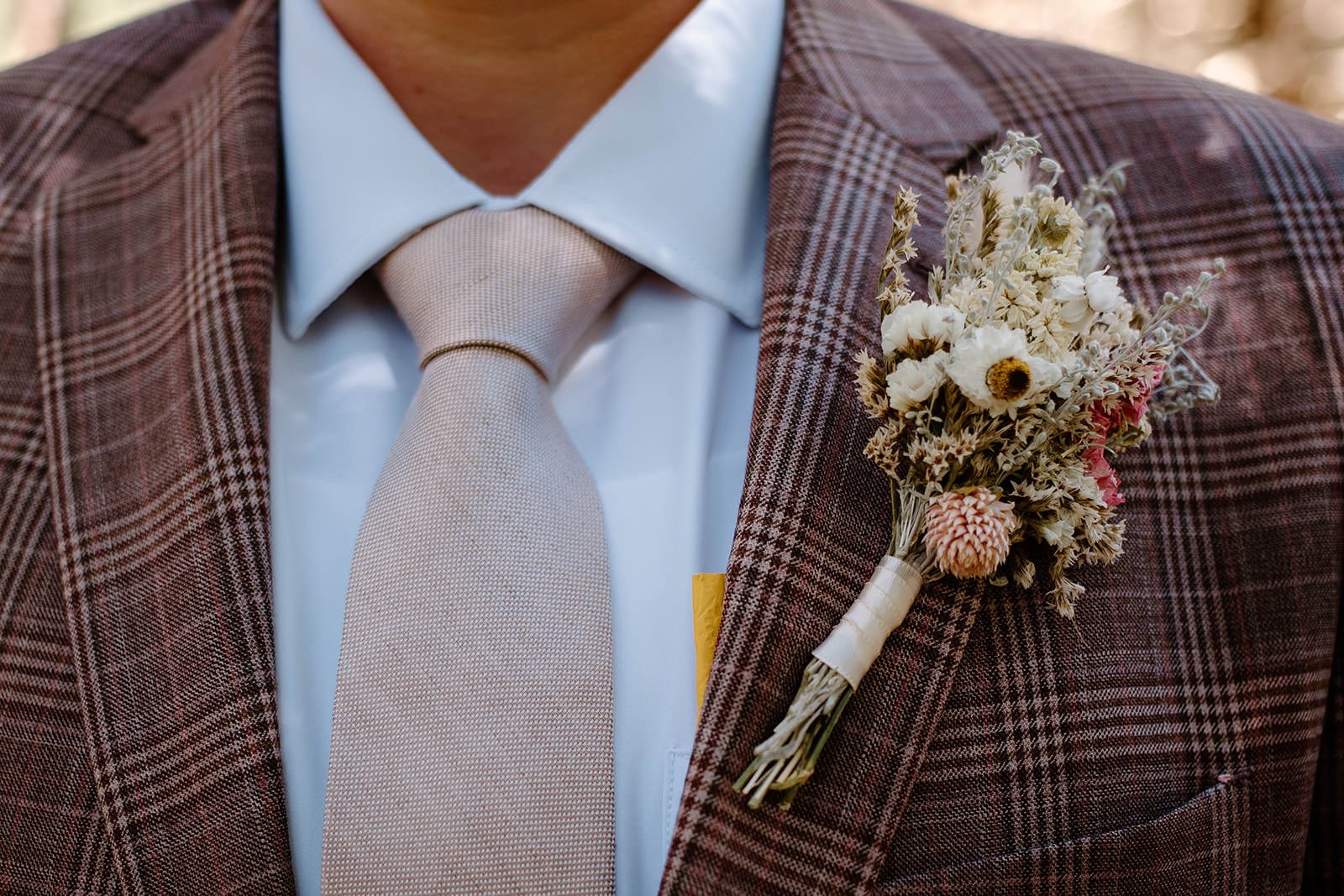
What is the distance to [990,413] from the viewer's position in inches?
42.5

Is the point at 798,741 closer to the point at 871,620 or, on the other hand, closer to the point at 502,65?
the point at 871,620

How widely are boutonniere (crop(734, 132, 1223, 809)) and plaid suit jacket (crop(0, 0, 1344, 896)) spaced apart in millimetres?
54

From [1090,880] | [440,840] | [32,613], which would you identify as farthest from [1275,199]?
[32,613]

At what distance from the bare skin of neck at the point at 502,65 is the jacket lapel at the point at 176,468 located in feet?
0.60

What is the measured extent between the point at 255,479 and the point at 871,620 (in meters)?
0.71

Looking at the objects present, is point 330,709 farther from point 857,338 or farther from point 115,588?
Result: point 857,338

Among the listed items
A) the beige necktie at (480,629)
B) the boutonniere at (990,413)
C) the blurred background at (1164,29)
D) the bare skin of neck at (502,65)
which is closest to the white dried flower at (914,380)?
the boutonniere at (990,413)

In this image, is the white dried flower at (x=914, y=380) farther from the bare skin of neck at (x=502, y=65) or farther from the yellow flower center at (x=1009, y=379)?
the bare skin of neck at (x=502, y=65)

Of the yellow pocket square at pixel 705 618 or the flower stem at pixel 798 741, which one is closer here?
the flower stem at pixel 798 741

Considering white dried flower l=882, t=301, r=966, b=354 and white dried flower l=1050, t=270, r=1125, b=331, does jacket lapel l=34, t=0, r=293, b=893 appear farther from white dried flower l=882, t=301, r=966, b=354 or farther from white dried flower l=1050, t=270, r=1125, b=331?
white dried flower l=1050, t=270, r=1125, b=331

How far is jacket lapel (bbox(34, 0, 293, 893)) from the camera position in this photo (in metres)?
1.17

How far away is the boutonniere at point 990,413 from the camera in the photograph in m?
1.06

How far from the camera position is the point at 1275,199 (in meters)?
1.44

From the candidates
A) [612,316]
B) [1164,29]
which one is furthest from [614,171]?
[1164,29]
